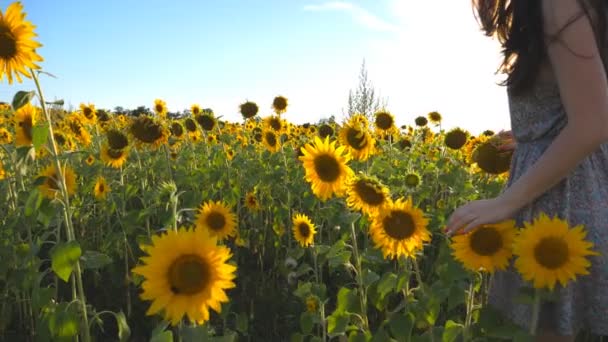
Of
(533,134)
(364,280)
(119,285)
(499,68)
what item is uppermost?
(499,68)

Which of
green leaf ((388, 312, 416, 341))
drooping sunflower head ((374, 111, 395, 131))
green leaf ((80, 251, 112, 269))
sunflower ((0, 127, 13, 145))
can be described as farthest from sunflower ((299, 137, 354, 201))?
sunflower ((0, 127, 13, 145))

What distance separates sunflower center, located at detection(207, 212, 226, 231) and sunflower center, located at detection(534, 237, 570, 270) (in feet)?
5.85

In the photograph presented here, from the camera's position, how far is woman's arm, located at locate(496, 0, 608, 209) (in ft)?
4.55

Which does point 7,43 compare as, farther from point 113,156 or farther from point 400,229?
point 113,156

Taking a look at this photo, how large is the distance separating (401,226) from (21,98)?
1418mm

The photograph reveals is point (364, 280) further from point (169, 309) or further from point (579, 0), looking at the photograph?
point (579, 0)

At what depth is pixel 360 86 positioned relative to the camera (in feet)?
22.1

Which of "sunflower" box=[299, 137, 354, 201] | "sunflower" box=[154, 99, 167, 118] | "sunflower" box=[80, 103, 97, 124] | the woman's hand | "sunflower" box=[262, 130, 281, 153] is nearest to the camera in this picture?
the woman's hand

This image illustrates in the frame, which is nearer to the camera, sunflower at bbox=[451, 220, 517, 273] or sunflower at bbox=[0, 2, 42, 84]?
sunflower at bbox=[451, 220, 517, 273]

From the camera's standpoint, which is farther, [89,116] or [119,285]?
[89,116]

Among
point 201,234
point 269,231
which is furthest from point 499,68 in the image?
point 269,231

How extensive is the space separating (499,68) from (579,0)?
16.6 inches

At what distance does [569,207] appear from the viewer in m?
1.61

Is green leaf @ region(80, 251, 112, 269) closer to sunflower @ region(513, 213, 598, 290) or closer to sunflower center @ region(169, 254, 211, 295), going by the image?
sunflower center @ region(169, 254, 211, 295)
